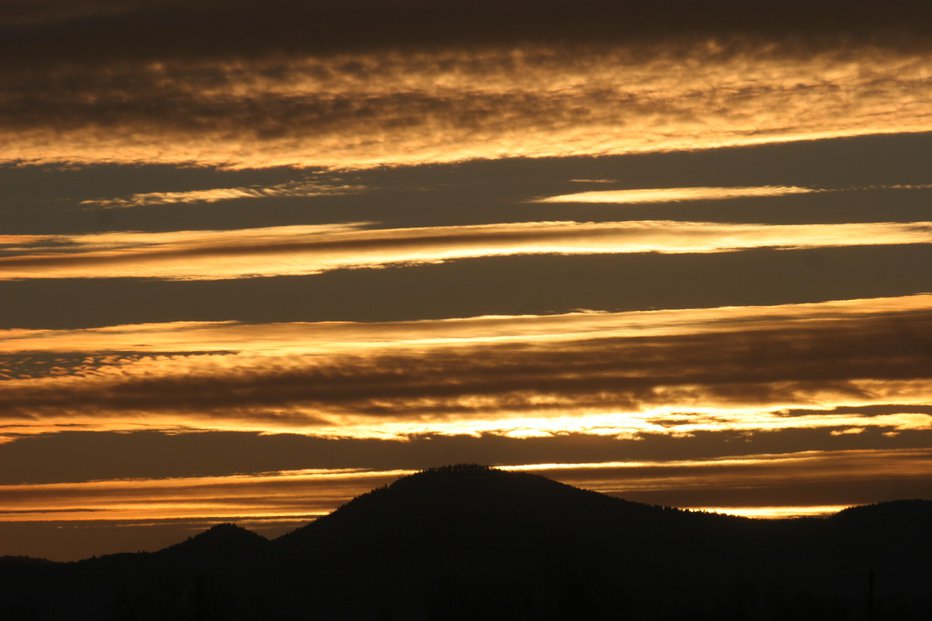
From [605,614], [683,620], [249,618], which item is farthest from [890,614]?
[249,618]

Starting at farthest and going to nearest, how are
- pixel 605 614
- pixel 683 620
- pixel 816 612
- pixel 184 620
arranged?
pixel 816 612 < pixel 184 620 < pixel 683 620 < pixel 605 614

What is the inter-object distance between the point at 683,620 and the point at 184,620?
51.7m

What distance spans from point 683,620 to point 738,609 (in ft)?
86.6

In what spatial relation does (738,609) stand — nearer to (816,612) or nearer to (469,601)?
(816,612)

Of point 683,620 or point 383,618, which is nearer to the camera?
point 683,620

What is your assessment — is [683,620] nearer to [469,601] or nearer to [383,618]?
[469,601]

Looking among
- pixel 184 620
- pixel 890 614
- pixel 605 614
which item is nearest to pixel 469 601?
pixel 605 614

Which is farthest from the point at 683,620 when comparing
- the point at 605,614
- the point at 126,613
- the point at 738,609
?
the point at 126,613

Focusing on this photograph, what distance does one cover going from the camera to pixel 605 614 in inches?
5832

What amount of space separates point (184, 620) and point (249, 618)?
21078mm

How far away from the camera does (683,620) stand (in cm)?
15800

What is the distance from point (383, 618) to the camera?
175 meters

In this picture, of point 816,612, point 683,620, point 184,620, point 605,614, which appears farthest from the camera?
point 816,612

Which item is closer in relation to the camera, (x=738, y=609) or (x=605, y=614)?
(x=605, y=614)
